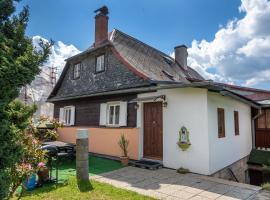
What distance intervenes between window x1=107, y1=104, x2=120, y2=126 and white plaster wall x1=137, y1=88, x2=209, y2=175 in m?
2.60

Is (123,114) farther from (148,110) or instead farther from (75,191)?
(75,191)

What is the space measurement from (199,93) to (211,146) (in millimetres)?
1791

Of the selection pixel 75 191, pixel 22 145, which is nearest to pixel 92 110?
pixel 75 191

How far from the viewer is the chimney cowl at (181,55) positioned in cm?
1594

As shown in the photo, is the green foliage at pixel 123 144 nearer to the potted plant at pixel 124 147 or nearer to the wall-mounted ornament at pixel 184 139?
the potted plant at pixel 124 147

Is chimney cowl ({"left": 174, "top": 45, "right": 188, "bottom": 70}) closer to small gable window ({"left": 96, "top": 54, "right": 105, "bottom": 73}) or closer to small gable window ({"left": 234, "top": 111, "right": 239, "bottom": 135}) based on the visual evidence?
small gable window ({"left": 234, "top": 111, "right": 239, "bottom": 135})

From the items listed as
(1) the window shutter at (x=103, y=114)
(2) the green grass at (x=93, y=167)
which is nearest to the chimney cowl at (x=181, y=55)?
(1) the window shutter at (x=103, y=114)

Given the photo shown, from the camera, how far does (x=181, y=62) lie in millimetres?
15938

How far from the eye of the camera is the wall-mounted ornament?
23.5 ft

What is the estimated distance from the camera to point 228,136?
28.5 feet

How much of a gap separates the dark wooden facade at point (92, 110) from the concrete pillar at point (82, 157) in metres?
3.10

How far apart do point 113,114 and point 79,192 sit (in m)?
5.19

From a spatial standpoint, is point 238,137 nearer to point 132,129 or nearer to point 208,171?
point 208,171

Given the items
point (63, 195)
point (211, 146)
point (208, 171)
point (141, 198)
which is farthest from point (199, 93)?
point (63, 195)
